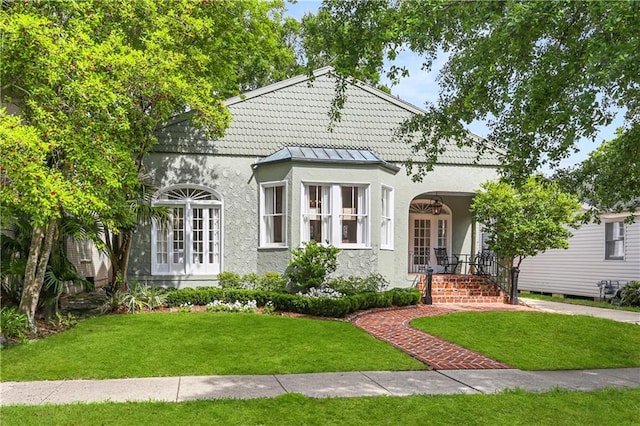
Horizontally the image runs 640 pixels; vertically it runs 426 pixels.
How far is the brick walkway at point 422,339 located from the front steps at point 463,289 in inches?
42.7

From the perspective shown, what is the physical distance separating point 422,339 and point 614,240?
1257 cm

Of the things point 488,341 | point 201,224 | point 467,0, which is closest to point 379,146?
point 201,224

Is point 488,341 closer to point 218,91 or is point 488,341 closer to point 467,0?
point 467,0

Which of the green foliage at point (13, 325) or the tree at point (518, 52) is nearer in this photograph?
the tree at point (518, 52)

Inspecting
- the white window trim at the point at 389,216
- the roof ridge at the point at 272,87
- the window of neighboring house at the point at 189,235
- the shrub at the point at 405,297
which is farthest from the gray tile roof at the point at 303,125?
the shrub at the point at 405,297

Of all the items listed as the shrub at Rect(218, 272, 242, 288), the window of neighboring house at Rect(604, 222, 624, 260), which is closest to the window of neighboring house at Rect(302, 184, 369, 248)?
the shrub at Rect(218, 272, 242, 288)

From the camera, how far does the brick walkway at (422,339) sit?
26.3 ft

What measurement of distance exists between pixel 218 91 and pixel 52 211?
864 centimetres

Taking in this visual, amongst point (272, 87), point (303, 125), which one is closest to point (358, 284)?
point (303, 125)

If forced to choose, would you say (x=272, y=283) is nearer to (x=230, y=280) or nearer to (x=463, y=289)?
(x=230, y=280)

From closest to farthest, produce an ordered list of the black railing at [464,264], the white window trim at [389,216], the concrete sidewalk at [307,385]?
the concrete sidewalk at [307,385]
the white window trim at [389,216]
the black railing at [464,264]

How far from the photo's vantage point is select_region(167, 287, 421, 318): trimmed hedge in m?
11.8

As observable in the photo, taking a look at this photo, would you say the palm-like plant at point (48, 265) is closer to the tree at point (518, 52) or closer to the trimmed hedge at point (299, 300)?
the trimmed hedge at point (299, 300)

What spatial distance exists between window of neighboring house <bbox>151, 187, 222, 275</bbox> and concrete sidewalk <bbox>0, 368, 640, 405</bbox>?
8.11 metres
